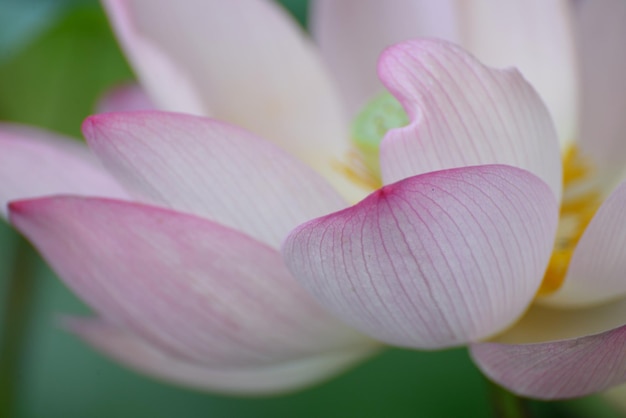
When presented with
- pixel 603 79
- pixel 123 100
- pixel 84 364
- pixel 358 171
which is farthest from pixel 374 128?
pixel 84 364

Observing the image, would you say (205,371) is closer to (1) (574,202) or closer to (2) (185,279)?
(2) (185,279)

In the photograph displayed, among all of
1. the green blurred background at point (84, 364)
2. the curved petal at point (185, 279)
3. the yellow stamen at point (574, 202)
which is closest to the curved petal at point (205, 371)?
the curved petal at point (185, 279)

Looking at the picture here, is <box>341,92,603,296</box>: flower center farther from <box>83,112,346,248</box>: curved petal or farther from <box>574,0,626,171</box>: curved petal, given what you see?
<box>83,112,346,248</box>: curved petal

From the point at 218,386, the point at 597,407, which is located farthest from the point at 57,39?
the point at 597,407

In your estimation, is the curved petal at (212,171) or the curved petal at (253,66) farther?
the curved petal at (253,66)

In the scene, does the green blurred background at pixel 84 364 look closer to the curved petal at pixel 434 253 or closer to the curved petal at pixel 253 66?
the curved petal at pixel 253 66

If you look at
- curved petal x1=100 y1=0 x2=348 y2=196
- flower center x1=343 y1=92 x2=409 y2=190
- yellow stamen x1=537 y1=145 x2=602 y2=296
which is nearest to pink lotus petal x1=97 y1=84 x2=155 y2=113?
curved petal x1=100 y1=0 x2=348 y2=196
